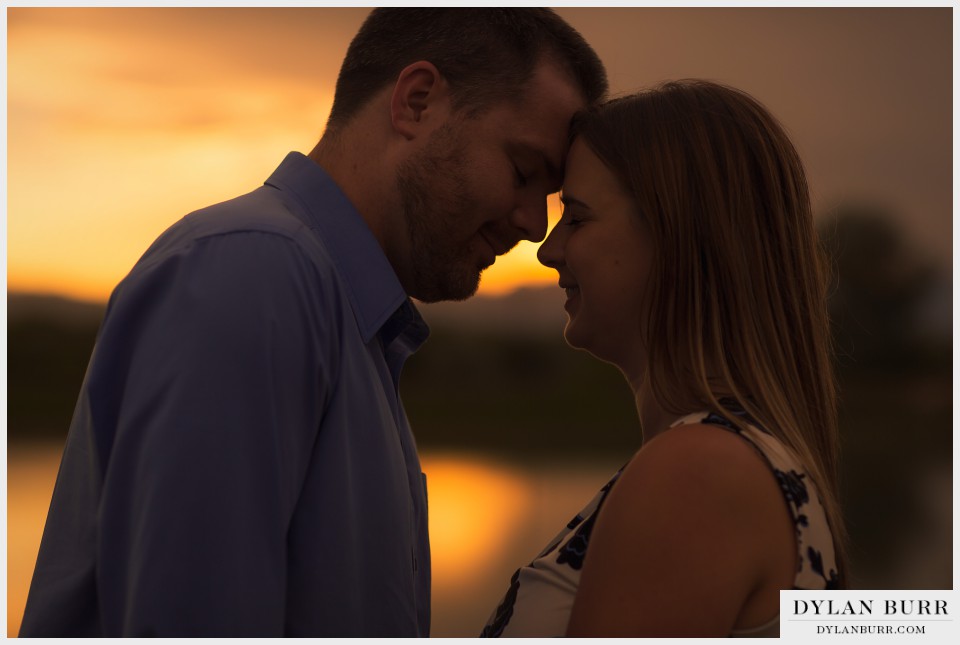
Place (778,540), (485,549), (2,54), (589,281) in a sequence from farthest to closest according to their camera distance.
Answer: (485,549) → (2,54) → (589,281) → (778,540)

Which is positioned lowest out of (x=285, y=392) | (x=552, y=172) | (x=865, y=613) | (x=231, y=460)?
(x=865, y=613)

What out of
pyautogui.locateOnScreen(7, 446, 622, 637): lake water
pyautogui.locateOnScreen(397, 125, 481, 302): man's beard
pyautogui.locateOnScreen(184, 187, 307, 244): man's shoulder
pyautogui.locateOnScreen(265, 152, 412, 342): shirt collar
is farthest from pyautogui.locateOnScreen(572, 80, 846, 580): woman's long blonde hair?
pyautogui.locateOnScreen(7, 446, 622, 637): lake water

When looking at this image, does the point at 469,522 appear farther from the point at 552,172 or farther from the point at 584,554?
the point at 584,554

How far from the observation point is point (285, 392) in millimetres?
1572

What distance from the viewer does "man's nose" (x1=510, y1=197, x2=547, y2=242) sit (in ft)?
7.57

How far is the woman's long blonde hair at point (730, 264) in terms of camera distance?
1.89 metres

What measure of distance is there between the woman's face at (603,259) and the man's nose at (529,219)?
0.40 feet

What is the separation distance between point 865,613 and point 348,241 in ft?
4.59

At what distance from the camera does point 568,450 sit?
32.8 metres

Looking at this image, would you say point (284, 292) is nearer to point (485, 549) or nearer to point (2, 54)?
point (2, 54)

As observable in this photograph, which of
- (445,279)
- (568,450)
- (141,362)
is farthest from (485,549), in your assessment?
(568,450)

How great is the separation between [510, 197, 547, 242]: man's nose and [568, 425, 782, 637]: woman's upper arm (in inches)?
32.9

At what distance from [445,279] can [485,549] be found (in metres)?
9.74

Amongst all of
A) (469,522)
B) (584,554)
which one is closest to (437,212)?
(584,554)
